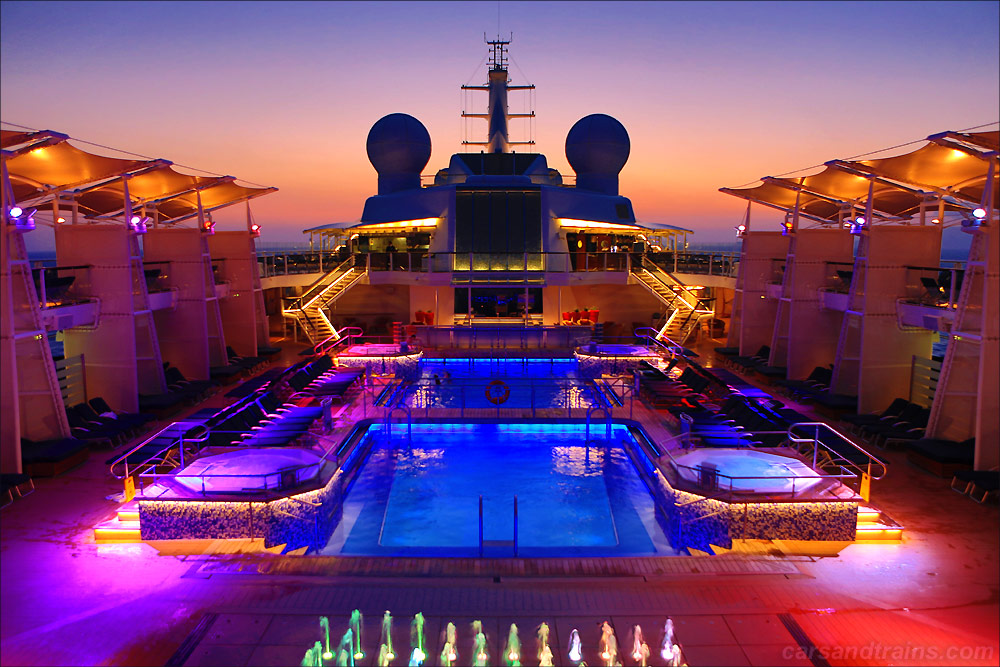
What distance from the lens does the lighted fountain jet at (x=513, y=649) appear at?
5.75 m

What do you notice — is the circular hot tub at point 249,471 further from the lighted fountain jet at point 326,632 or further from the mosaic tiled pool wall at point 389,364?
the mosaic tiled pool wall at point 389,364

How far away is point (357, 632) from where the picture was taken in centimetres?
614

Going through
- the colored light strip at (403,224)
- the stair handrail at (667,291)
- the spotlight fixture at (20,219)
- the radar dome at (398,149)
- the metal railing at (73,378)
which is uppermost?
the radar dome at (398,149)

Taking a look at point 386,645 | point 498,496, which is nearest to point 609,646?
point 386,645

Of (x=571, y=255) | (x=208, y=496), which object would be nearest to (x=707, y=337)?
(x=571, y=255)

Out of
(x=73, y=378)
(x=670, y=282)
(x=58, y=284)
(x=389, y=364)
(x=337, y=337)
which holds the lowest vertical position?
(x=389, y=364)

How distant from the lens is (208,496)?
27.5 feet

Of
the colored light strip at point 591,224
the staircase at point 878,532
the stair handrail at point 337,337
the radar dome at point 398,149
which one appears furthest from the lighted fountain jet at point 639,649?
the radar dome at point 398,149

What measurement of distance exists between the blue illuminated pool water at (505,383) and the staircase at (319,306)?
5.10m

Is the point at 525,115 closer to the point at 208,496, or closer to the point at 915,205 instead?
the point at 915,205

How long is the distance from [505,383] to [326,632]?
392 inches

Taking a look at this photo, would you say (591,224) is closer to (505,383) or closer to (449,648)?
(505,383)

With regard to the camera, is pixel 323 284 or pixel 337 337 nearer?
pixel 337 337

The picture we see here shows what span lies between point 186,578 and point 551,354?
13.4 meters
